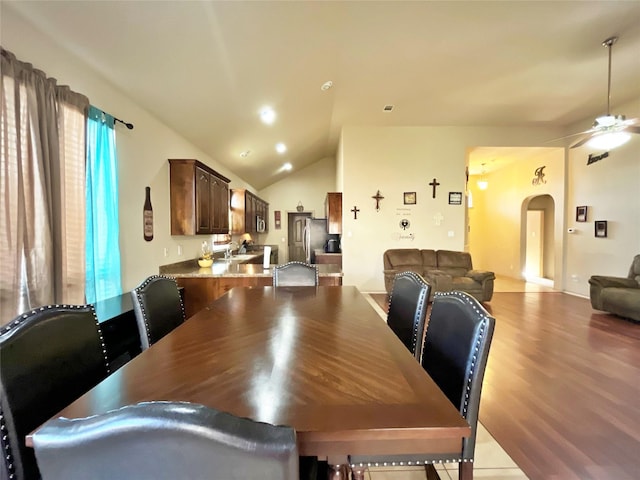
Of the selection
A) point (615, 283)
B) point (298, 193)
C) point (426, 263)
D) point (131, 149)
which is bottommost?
point (615, 283)

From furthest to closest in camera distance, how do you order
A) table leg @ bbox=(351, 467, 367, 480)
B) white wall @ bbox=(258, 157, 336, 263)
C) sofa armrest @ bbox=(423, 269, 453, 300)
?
white wall @ bbox=(258, 157, 336, 263), sofa armrest @ bbox=(423, 269, 453, 300), table leg @ bbox=(351, 467, 367, 480)

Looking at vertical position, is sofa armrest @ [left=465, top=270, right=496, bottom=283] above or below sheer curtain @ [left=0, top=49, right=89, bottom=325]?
below

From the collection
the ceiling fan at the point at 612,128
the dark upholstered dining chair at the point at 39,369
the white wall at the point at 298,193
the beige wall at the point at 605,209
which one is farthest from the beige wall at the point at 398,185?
the dark upholstered dining chair at the point at 39,369

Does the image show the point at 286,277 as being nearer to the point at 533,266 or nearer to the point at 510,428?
the point at 510,428

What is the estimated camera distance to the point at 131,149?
9.67 ft

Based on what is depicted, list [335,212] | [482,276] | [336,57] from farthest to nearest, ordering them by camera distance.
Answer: [335,212] → [482,276] → [336,57]

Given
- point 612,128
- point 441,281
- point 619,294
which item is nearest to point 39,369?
point 441,281

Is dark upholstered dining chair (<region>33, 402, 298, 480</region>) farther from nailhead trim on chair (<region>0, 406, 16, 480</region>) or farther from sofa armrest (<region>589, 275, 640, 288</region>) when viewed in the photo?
sofa armrest (<region>589, 275, 640, 288</region>)

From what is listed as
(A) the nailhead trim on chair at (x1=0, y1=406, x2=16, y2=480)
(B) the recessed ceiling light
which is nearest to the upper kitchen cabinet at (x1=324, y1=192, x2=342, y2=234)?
(B) the recessed ceiling light

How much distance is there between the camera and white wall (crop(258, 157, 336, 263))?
964 centimetres

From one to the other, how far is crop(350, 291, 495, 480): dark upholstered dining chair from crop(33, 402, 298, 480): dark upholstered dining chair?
0.66 metres

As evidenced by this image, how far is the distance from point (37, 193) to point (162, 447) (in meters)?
2.01

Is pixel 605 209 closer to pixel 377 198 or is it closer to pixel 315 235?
pixel 377 198

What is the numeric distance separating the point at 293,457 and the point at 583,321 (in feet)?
17.9
